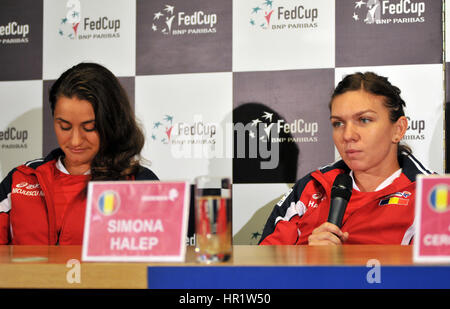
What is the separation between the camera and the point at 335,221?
142cm

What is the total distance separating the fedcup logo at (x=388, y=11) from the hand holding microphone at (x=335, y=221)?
1.13 m

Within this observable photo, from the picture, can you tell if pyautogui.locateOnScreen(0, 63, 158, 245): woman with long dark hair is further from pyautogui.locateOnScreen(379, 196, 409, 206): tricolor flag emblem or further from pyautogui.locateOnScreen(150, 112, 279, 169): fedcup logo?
pyautogui.locateOnScreen(379, 196, 409, 206): tricolor flag emblem

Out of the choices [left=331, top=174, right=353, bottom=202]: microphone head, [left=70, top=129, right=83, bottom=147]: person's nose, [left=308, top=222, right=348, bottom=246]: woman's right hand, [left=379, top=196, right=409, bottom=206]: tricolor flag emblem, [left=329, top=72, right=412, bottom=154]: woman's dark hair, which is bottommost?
[left=308, top=222, right=348, bottom=246]: woman's right hand

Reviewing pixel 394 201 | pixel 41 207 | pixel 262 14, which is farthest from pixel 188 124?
pixel 394 201

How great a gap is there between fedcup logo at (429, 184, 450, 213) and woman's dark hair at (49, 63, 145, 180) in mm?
1208

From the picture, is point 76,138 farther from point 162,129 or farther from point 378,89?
point 378,89

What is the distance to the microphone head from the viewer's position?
146 cm

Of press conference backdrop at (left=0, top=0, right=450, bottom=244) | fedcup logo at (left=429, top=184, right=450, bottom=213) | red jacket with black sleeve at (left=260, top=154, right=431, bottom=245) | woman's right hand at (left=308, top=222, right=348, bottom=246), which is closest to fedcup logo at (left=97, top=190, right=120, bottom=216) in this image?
fedcup logo at (left=429, top=184, right=450, bottom=213)

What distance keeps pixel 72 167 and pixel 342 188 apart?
1.02 m

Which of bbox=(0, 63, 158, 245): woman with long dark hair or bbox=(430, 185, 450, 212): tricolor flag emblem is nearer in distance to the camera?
bbox=(430, 185, 450, 212): tricolor flag emblem

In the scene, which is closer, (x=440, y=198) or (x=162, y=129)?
(x=440, y=198)

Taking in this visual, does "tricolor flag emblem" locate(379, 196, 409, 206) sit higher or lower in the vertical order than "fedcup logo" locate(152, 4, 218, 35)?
lower

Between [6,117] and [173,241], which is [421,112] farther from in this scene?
[6,117]

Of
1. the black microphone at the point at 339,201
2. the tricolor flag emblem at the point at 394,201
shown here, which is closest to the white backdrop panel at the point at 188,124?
the tricolor flag emblem at the point at 394,201
